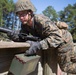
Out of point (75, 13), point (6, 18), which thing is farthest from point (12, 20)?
point (75, 13)

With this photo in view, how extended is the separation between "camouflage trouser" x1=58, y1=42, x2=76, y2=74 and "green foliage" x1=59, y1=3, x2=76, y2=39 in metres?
27.7

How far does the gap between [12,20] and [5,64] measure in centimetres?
3869

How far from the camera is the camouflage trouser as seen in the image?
2.26m

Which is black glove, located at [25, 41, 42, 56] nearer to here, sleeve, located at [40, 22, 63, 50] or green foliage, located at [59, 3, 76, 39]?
sleeve, located at [40, 22, 63, 50]

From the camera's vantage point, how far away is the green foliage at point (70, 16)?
101ft

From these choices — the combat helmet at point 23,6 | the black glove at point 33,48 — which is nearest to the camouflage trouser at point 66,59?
the black glove at point 33,48

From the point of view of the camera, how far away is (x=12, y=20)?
131ft

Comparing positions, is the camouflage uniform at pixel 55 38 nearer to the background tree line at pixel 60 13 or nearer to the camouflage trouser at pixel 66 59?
the camouflage trouser at pixel 66 59

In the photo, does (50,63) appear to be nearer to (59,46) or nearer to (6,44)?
(59,46)

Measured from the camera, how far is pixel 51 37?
1.99 meters

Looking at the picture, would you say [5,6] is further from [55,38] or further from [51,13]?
[55,38]

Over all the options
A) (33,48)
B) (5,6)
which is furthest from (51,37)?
(5,6)

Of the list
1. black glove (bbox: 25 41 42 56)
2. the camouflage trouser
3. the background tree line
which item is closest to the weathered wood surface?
black glove (bbox: 25 41 42 56)

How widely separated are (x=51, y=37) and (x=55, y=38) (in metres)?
0.04
